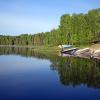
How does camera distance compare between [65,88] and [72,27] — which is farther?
[72,27]

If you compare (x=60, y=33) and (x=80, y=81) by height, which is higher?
(x=60, y=33)

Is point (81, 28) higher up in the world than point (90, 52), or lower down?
higher up

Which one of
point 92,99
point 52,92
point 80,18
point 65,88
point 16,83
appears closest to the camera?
point 92,99

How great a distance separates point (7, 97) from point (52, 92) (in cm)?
518

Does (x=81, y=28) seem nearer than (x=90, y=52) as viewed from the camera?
No

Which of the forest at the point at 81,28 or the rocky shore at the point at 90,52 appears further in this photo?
the forest at the point at 81,28

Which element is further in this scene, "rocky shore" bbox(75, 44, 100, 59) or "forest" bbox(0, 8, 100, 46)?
"forest" bbox(0, 8, 100, 46)

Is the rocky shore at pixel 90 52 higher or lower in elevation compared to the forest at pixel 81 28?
lower

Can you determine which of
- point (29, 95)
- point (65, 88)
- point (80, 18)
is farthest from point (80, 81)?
point (80, 18)

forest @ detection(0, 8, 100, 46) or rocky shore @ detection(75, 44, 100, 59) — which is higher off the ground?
forest @ detection(0, 8, 100, 46)

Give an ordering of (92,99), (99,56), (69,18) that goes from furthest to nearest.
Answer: (69,18), (99,56), (92,99)

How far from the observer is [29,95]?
82.3 feet

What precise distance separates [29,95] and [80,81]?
406 inches

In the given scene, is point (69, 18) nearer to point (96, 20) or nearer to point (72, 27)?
point (72, 27)
